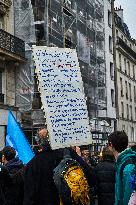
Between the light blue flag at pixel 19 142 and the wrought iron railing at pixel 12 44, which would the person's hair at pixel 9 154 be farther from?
the wrought iron railing at pixel 12 44

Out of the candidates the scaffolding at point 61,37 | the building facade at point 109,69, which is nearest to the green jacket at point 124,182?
the scaffolding at point 61,37

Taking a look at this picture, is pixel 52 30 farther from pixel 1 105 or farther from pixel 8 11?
pixel 1 105

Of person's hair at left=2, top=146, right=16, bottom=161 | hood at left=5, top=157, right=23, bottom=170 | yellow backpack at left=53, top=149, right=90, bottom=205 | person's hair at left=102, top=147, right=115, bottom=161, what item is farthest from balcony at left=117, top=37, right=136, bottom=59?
yellow backpack at left=53, top=149, right=90, bottom=205

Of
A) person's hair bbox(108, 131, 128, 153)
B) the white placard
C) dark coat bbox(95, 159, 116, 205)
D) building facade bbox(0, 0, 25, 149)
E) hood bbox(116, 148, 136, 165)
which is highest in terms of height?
building facade bbox(0, 0, 25, 149)

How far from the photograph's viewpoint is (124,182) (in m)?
4.04

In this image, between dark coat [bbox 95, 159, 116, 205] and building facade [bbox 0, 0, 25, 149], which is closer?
dark coat [bbox 95, 159, 116, 205]

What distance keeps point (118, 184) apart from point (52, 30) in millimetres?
21414

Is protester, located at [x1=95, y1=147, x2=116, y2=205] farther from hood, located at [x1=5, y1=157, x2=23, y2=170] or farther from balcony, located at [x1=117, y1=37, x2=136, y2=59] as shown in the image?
balcony, located at [x1=117, y1=37, x2=136, y2=59]

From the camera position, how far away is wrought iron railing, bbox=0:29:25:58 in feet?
72.0

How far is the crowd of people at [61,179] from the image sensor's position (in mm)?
4094

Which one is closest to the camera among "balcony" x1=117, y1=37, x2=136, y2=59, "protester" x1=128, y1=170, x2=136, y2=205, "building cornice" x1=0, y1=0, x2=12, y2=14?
"protester" x1=128, y1=170, x2=136, y2=205

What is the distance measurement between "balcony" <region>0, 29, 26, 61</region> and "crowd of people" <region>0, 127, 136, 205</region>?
53.5ft

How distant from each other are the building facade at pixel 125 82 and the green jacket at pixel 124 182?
37629mm

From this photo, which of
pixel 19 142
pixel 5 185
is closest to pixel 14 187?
pixel 5 185
